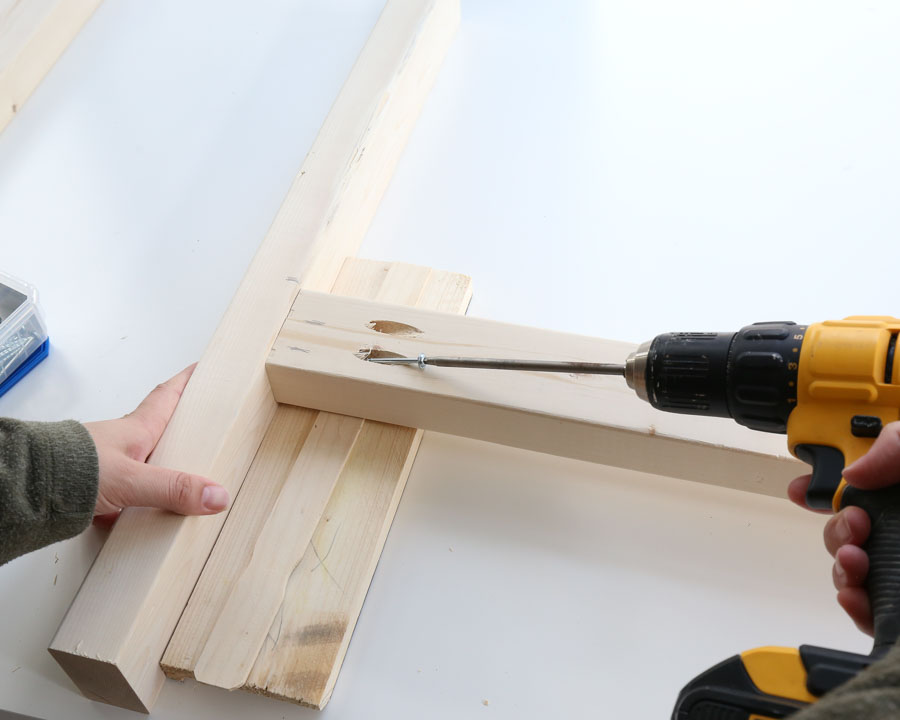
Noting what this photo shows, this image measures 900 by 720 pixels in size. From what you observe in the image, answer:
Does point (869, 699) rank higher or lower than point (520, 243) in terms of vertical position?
lower

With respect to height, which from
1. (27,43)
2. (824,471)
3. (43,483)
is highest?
(27,43)

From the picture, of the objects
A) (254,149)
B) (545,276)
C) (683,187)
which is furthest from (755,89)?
(254,149)

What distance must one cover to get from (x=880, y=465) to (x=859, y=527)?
0.08 m

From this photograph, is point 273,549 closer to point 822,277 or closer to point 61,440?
point 61,440

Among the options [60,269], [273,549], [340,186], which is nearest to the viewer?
[273,549]

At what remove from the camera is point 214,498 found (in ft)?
3.84

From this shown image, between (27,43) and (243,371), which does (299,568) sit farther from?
(27,43)

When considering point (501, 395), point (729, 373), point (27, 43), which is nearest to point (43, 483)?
point (501, 395)

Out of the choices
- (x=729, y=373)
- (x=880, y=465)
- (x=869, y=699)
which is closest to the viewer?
(x=869, y=699)

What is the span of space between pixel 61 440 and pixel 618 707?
807 millimetres

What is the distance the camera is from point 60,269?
1615mm

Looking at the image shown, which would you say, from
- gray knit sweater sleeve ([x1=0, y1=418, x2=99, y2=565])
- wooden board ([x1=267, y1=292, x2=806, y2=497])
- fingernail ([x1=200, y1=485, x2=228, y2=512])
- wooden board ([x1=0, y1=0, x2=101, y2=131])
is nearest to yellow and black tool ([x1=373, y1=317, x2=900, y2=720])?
wooden board ([x1=267, y1=292, x2=806, y2=497])

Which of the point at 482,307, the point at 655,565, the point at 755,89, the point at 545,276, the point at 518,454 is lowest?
the point at 655,565

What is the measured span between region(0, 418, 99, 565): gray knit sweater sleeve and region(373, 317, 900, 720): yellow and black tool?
708mm
